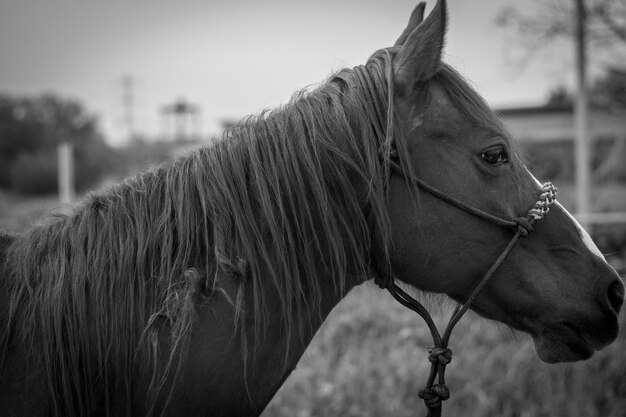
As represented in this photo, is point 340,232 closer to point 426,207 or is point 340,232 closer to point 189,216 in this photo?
point 426,207

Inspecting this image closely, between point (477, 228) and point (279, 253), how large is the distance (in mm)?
726

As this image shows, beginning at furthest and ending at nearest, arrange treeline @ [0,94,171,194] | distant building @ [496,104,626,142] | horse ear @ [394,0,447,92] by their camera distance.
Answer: treeline @ [0,94,171,194] → distant building @ [496,104,626,142] → horse ear @ [394,0,447,92]

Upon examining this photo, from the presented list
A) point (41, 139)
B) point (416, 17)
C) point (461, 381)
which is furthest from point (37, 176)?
point (416, 17)

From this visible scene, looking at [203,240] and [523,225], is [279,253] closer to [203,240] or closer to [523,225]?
[203,240]

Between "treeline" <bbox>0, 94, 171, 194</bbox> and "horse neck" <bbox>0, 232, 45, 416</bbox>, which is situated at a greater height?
"treeline" <bbox>0, 94, 171, 194</bbox>

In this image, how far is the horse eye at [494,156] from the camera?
1.93 m

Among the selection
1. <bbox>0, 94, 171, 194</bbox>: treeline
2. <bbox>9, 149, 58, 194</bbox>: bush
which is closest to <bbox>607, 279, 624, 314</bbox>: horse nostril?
<bbox>0, 94, 171, 194</bbox>: treeline

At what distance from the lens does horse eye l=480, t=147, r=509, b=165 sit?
193 cm

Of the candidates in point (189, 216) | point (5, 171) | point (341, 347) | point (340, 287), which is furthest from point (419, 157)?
point (5, 171)

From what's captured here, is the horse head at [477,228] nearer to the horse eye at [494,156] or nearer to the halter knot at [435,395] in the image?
the horse eye at [494,156]

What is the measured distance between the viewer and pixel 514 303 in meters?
1.96

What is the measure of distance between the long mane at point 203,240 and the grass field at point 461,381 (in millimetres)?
2315

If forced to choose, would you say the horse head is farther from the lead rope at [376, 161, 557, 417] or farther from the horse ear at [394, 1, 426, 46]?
the horse ear at [394, 1, 426, 46]

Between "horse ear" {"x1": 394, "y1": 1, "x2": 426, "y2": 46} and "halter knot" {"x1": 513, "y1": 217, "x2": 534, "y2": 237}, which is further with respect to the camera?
"horse ear" {"x1": 394, "y1": 1, "x2": 426, "y2": 46}
